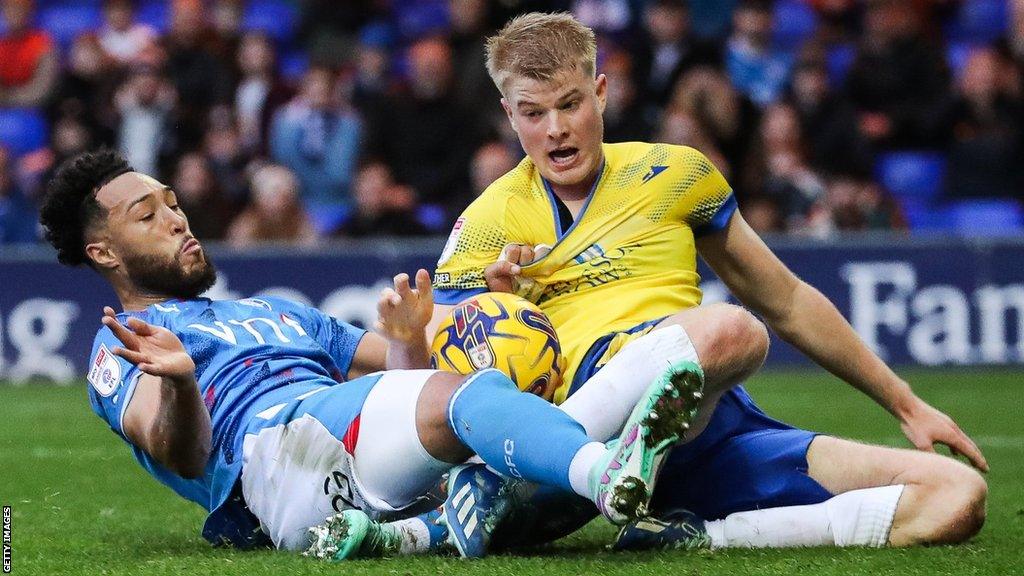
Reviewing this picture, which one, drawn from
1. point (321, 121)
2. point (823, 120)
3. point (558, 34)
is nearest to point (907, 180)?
point (823, 120)

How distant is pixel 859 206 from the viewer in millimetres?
12773

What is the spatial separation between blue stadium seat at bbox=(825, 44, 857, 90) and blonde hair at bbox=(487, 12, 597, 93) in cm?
897

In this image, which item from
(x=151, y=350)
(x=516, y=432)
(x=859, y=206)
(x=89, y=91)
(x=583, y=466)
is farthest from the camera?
(x=89, y=91)

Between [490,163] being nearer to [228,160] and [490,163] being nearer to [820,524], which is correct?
[228,160]

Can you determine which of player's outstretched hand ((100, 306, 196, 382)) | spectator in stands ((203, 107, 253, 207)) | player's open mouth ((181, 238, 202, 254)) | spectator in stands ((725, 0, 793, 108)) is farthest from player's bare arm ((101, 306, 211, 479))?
spectator in stands ((725, 0, 793, 108))

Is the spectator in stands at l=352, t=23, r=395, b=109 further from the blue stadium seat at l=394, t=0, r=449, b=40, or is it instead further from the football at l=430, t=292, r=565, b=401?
the football at l=430, t=292, r=565, b=401

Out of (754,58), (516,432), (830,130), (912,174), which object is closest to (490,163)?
(754,58)

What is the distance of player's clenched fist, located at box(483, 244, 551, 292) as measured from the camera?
5.00 metres

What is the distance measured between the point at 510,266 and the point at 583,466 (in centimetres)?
103

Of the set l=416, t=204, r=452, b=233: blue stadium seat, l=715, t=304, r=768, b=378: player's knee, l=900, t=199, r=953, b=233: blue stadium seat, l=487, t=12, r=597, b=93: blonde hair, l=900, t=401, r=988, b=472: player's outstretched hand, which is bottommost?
l=900, t=199, r=953, b=233: blue stadium seat

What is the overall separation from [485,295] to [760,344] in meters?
0.84

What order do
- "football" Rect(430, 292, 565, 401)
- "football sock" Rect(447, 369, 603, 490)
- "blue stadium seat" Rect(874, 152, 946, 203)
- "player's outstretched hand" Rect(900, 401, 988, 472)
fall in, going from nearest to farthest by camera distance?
"football sock" Rect(447, 369, 603, 490) → "football" Rect(430, 292, 565, 401) → "player's outstretched hand" Rect(900, 401, 988, 472) → "blue stadium seat" Rect(874, 152, 946, 203)

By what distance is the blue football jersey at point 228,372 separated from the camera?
4.82 metres

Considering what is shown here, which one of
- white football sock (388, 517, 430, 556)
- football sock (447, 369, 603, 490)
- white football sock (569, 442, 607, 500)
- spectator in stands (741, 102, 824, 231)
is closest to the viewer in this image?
white football sock (569, 442, 607, 500)
